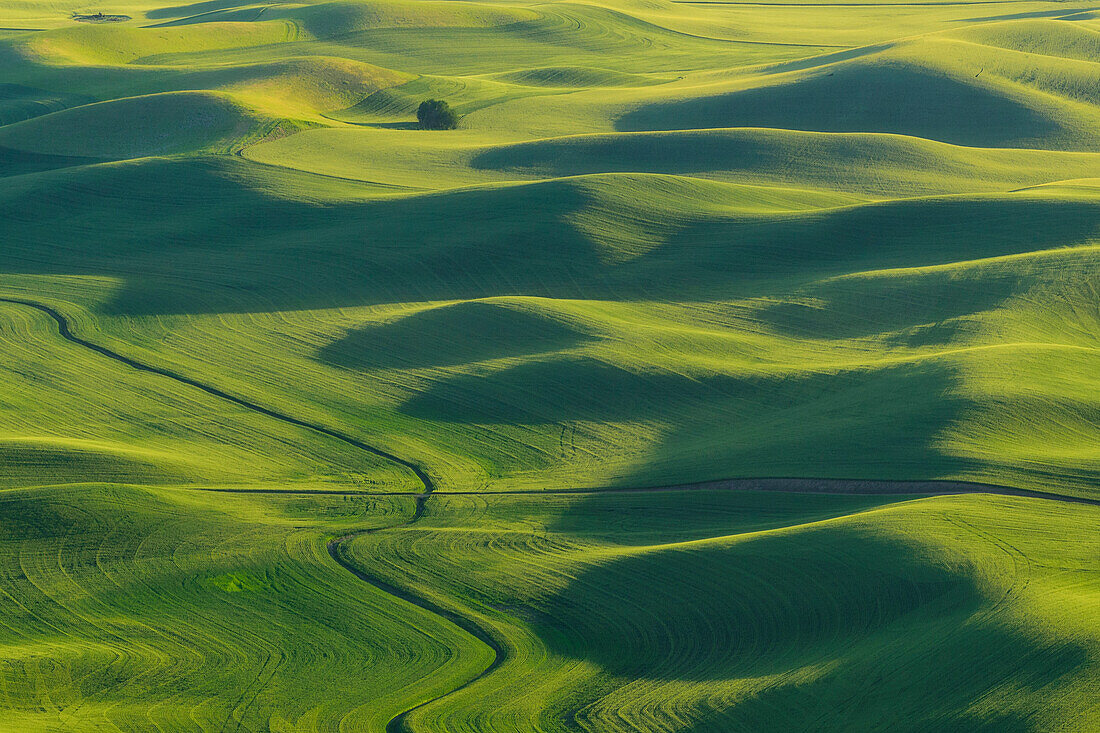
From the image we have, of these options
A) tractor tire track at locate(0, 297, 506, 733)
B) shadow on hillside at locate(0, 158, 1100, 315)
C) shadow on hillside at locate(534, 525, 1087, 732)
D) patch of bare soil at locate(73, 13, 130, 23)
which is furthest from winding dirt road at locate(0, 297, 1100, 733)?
patch of bare soil at locate(73, 13, 130, 23)

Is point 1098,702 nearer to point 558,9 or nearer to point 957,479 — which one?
point 957,479

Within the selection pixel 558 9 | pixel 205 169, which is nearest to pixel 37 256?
pixel 205 169

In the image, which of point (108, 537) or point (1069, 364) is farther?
point (1069, 364)

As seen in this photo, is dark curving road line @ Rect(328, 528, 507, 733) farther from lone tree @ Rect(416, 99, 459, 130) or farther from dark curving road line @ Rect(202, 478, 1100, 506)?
lone tree @ Rect(416, 99, 459, 130)

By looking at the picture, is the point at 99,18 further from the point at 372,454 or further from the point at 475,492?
the point at 475,492

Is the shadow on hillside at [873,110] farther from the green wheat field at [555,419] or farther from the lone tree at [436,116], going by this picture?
the lone tree at [436,116]

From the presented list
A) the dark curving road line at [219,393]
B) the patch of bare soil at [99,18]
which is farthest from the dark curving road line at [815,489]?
the patch of bare soil at [99,18]

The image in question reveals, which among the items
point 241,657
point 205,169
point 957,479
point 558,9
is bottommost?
point 241,657
